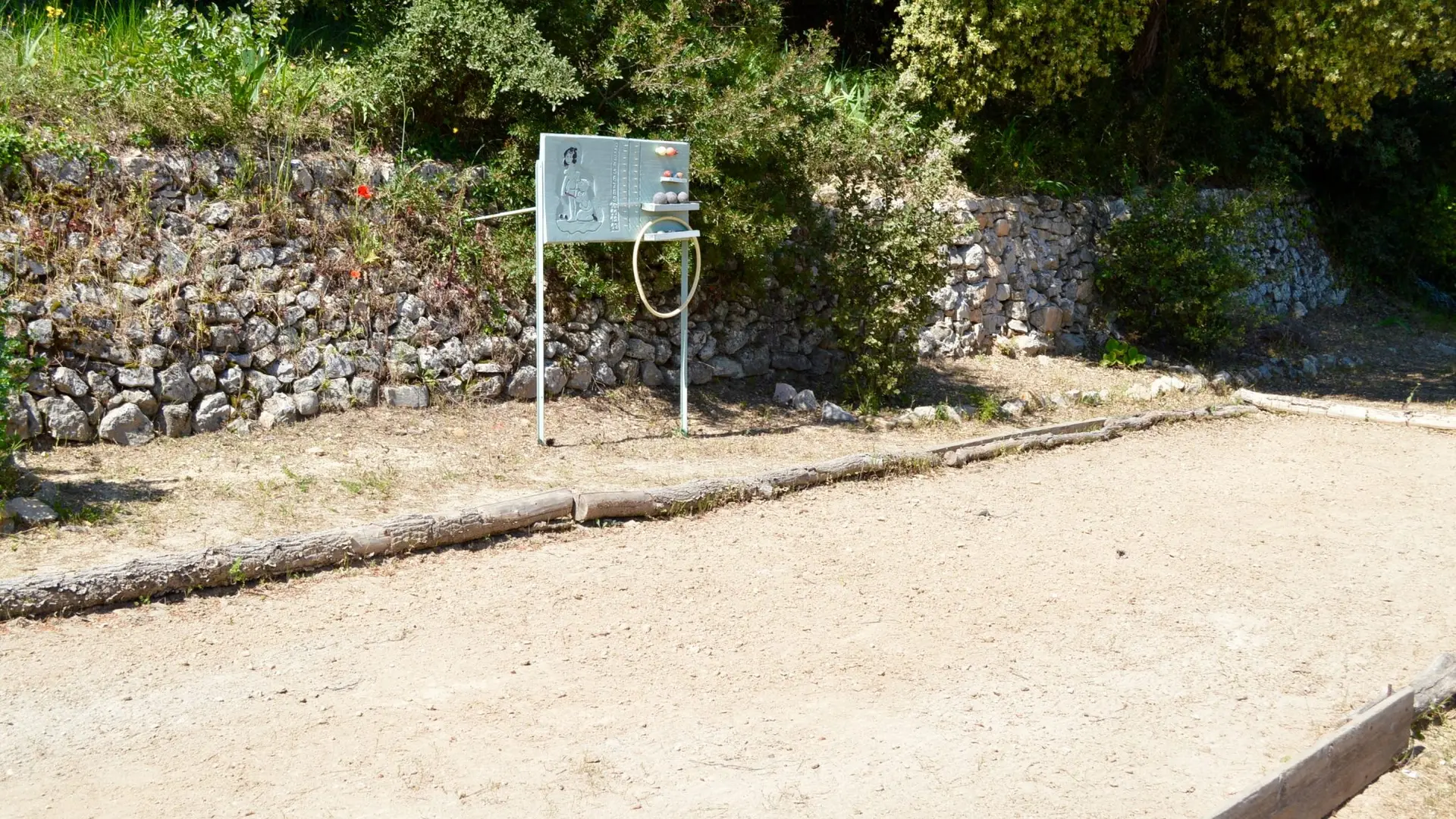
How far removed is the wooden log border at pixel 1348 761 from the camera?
3.63 meters

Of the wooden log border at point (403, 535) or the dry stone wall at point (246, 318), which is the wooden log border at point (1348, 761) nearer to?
the wooden log border at point (403, 535)

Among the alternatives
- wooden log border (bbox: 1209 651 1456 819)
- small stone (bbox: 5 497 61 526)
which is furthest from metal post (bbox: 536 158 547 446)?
wooden log border (bbox: 1209 651 1456 819)

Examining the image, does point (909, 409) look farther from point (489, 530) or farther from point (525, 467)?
point (489, 530)

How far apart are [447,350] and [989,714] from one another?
4865 mm

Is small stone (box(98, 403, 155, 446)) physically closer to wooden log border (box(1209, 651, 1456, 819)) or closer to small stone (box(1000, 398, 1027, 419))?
wooden log border (box(1209, 651, 1456, 819))

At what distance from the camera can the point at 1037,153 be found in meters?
12.6

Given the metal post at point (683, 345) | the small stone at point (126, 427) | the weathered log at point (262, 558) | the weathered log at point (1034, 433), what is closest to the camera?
the weathered log at point (262, 558)

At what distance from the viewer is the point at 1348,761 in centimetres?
404

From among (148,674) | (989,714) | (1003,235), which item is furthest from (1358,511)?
(148,674)

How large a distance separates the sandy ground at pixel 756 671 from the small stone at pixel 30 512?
0.94 m

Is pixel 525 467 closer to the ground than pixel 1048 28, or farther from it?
closer to the ground

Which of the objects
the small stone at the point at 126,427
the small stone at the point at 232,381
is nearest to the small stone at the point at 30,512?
the small stone at the point at 126,427

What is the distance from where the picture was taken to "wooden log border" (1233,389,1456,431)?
9.95 meters

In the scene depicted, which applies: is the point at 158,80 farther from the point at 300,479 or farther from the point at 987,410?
the point at 987,410
